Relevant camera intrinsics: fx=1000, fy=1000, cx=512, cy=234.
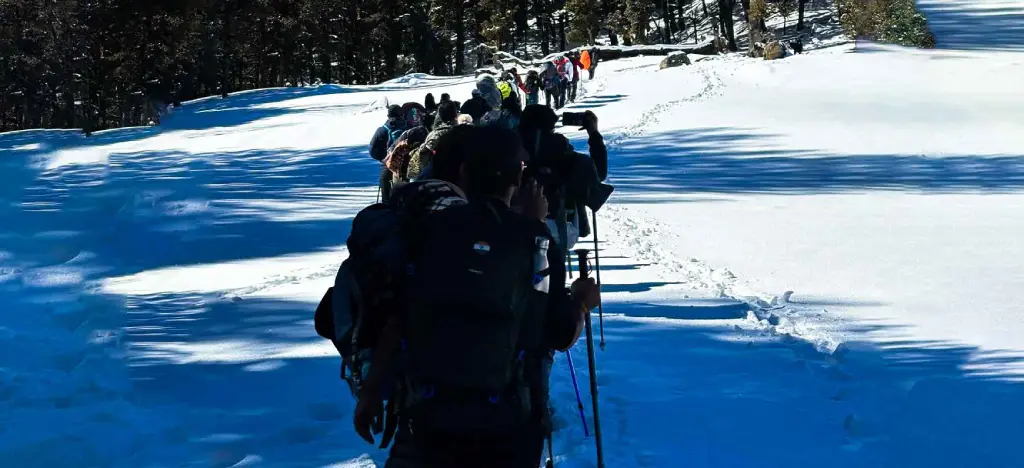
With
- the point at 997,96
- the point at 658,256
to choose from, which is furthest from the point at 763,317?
the point at 997,96

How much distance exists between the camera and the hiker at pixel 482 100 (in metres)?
9.67

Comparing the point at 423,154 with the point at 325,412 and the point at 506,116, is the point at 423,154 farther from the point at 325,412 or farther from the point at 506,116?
the point at 506,116

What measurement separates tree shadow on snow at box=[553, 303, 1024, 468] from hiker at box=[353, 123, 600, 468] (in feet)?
8.67

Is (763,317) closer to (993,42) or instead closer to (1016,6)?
(993,42)

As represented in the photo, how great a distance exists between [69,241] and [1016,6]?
7908 cm

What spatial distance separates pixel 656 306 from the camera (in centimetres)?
904

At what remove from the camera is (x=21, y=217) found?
61.9ft

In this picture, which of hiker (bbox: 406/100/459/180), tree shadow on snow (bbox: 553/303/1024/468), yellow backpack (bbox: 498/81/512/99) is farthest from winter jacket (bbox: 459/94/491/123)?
yellow backpack (bbox: 498/81/512/99)

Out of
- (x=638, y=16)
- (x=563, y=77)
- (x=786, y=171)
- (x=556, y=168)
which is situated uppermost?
(x=638, y=16)

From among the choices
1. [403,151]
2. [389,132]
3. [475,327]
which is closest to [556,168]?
[403,151]

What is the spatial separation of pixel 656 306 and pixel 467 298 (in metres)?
6.38

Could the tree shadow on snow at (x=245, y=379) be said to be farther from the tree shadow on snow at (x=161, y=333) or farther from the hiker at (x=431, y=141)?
the hiker at (x=431, y=141)

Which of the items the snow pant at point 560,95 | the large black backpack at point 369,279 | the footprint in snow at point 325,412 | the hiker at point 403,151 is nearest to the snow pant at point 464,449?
the large black backpack at point 369,279

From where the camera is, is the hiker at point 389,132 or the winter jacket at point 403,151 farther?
the hiker at point 389,132
